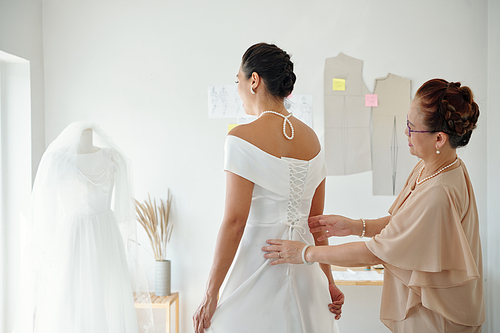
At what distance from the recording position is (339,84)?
299cm

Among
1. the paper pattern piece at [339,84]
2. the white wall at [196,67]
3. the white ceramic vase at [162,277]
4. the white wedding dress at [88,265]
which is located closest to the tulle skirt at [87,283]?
the white wedding dress at [88,265]

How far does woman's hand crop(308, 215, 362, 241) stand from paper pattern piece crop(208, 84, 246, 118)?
5.13 ft

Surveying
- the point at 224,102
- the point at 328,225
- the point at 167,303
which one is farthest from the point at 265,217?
the point at 224,102

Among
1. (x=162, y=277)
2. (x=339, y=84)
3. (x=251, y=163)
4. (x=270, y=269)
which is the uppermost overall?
(x=339, y=84)

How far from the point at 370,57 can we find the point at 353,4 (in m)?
0.43

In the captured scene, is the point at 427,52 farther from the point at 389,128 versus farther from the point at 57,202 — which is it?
the point at 57,202

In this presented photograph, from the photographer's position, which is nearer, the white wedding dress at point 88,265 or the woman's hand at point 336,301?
the woman's hand at point 336,301

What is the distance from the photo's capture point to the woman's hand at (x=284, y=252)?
1.34 meters

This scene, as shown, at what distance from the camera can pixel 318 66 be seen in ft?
9.82

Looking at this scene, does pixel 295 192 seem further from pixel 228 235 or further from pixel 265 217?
pixel 228 235

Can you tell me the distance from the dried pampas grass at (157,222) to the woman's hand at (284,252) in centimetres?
170

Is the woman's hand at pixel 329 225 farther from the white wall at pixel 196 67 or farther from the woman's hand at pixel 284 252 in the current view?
the white wall at pixel 196 67

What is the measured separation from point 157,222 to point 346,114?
5.58ft

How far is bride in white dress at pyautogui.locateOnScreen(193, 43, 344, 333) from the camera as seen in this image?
4.25ft
